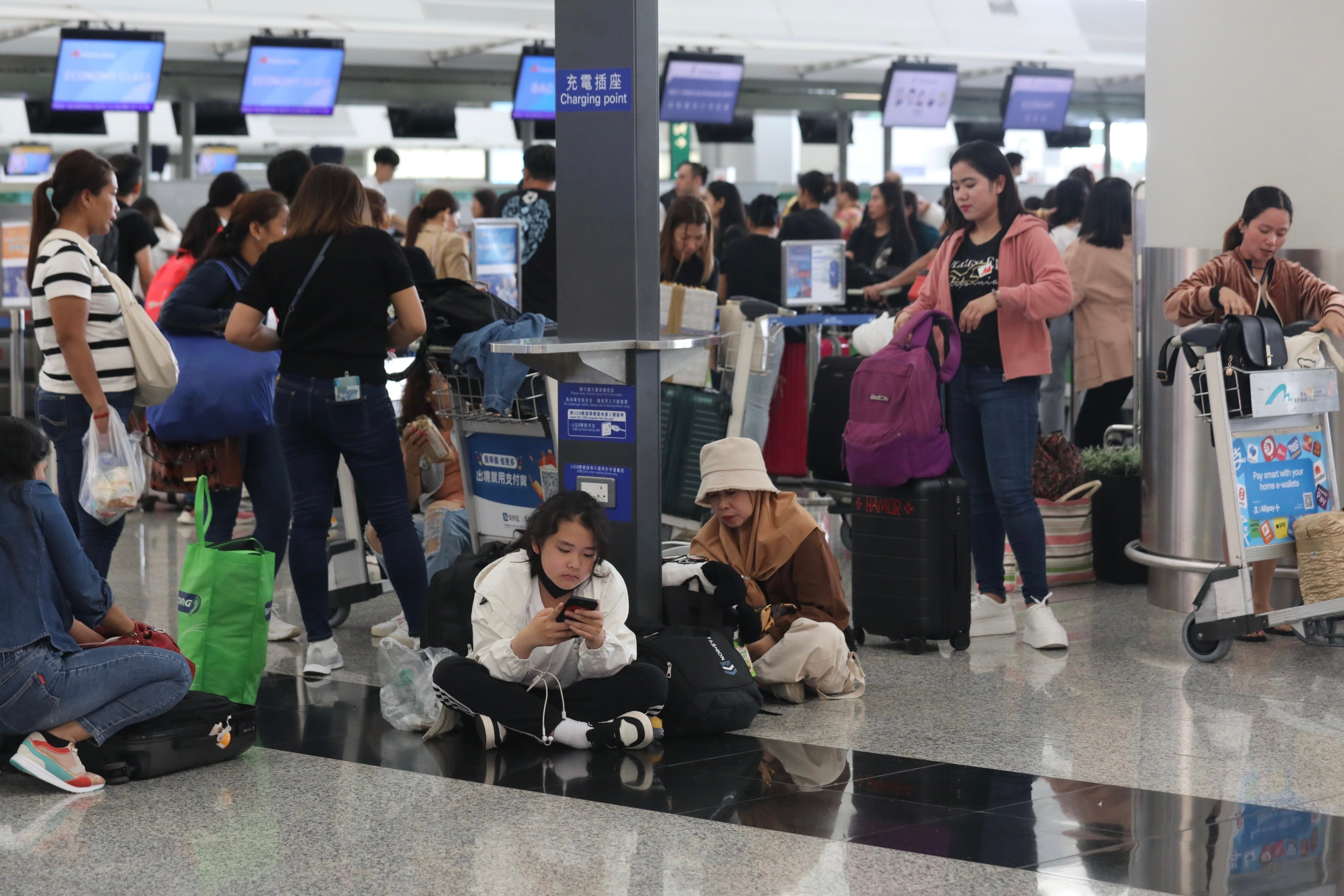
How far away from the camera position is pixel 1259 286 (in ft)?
17.6

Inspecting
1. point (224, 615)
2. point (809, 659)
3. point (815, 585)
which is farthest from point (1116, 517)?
point (224, 615)

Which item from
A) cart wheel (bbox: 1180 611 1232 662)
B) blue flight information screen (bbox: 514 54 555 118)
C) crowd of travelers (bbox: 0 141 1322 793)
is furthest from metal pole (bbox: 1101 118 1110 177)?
cart wheel (bbox: 1180 611 1232 662)

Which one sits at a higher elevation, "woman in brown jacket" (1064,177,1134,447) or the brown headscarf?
"woman in brown jacket" (1064,177,1134,447)

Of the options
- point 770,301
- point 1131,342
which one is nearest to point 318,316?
point 770,301

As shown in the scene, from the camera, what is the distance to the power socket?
4625 mm

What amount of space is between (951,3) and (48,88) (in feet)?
28.1

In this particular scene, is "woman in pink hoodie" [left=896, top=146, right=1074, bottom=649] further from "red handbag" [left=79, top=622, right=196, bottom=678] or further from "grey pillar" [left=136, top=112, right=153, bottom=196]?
"grey pillar" [left=136, top=112, right=153, bottom=196]

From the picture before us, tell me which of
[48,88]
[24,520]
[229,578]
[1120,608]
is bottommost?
[1120,608]

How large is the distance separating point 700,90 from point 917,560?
1029 centimetres

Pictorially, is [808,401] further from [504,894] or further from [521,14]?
[521,14]

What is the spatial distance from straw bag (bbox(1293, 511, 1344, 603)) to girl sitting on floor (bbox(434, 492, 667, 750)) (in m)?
2.38

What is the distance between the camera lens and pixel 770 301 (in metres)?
8.60

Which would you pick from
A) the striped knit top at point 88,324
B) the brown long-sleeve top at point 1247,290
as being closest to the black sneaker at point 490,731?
the striped knit top at point 88,324

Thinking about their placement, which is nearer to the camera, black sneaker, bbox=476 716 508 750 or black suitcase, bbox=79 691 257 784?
black suitcase, bbox=79 691 257 784
